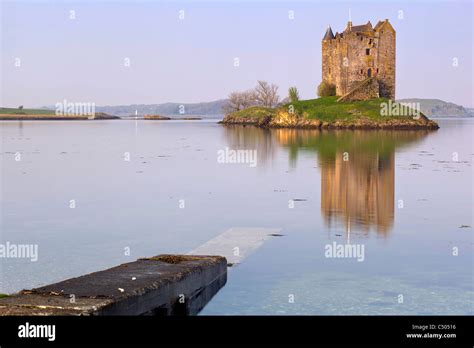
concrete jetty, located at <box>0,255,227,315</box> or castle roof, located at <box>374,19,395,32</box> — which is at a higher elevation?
castle roof, located at <box>374,19,395,32</box>

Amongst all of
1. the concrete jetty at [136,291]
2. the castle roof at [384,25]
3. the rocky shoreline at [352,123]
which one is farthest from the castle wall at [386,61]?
the concrete jetty at [136,291]

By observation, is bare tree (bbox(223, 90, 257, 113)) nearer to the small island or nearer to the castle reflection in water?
the small island

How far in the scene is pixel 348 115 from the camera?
9812 cm

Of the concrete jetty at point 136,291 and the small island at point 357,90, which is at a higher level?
the small island at point 357,90

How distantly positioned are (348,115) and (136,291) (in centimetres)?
9113

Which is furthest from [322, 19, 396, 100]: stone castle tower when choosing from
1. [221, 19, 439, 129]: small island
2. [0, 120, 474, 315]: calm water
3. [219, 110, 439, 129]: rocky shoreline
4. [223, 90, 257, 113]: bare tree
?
[0, 120, 474, 315]: calm water

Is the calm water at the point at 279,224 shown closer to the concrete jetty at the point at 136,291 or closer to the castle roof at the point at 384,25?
the concrete jetty at the point at 136,291

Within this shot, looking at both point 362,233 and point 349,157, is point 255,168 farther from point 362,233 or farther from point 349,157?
point 362,233

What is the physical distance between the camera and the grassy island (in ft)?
314

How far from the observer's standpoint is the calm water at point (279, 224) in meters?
11.4

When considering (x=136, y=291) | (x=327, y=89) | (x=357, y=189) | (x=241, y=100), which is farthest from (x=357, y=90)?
(x=136, y=291)
